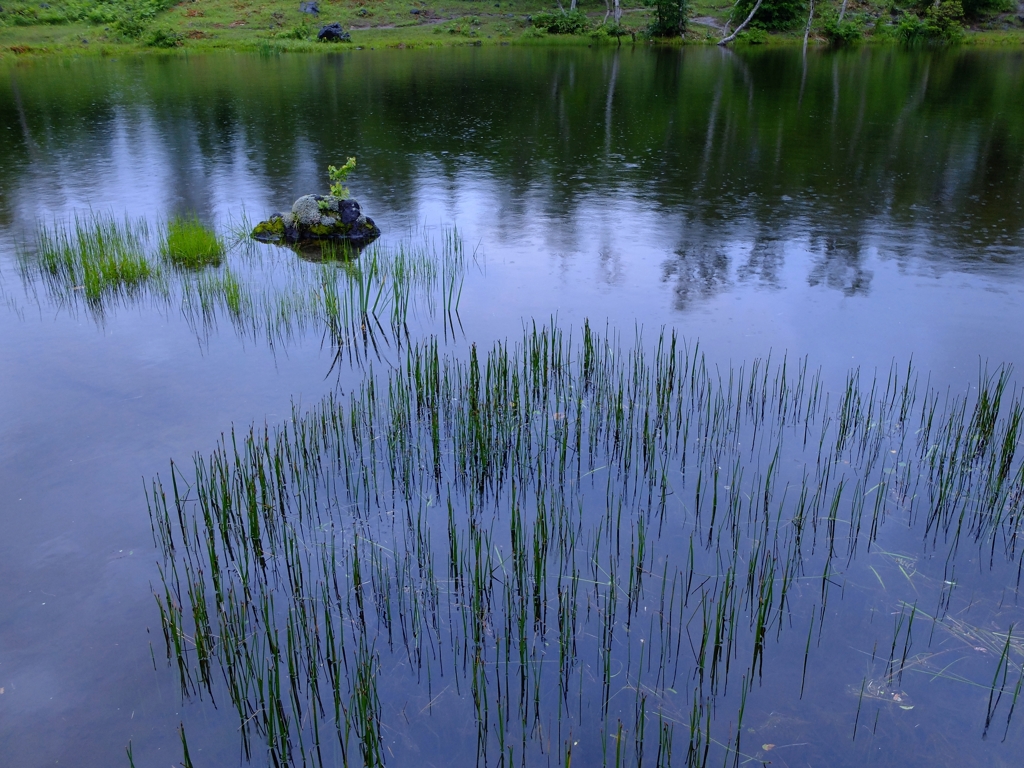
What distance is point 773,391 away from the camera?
7.45m

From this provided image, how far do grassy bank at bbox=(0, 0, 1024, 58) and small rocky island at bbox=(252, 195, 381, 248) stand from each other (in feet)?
117

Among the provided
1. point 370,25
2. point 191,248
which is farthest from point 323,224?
point 370,25

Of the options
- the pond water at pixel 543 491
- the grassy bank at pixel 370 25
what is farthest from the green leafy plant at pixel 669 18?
the pond water at pixel 543 491

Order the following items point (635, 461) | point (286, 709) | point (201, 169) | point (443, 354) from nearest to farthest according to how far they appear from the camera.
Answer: point (286, 709), point (635, 461), point (443, 354), point (201, 169)

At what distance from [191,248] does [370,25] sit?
47066 mm

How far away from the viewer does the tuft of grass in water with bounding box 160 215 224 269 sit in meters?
11.4

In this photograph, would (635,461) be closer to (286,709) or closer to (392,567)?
(392,567)

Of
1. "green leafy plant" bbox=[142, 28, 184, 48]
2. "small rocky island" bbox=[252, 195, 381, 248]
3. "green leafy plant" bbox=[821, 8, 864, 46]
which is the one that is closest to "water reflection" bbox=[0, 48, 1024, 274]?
"small rocky island" bbox=[252, 195, 381, 248]

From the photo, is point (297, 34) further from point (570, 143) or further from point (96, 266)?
point (96, 266)

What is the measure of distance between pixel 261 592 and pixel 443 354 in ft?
12.9

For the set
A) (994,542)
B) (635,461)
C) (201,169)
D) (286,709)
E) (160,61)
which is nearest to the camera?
(286,709)

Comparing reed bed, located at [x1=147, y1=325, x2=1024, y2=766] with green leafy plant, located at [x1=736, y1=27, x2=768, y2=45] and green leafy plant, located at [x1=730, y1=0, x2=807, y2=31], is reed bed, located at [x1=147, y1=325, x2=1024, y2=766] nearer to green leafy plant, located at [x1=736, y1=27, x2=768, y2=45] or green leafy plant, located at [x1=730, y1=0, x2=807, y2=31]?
green leafy plant, located at [x1=736, y1=27, x2=768, y2=45]

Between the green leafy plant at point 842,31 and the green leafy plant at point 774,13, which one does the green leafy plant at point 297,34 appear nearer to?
the green leafy plant at point 774,13

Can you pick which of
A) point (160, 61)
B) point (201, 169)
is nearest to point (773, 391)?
point (201, 169)
